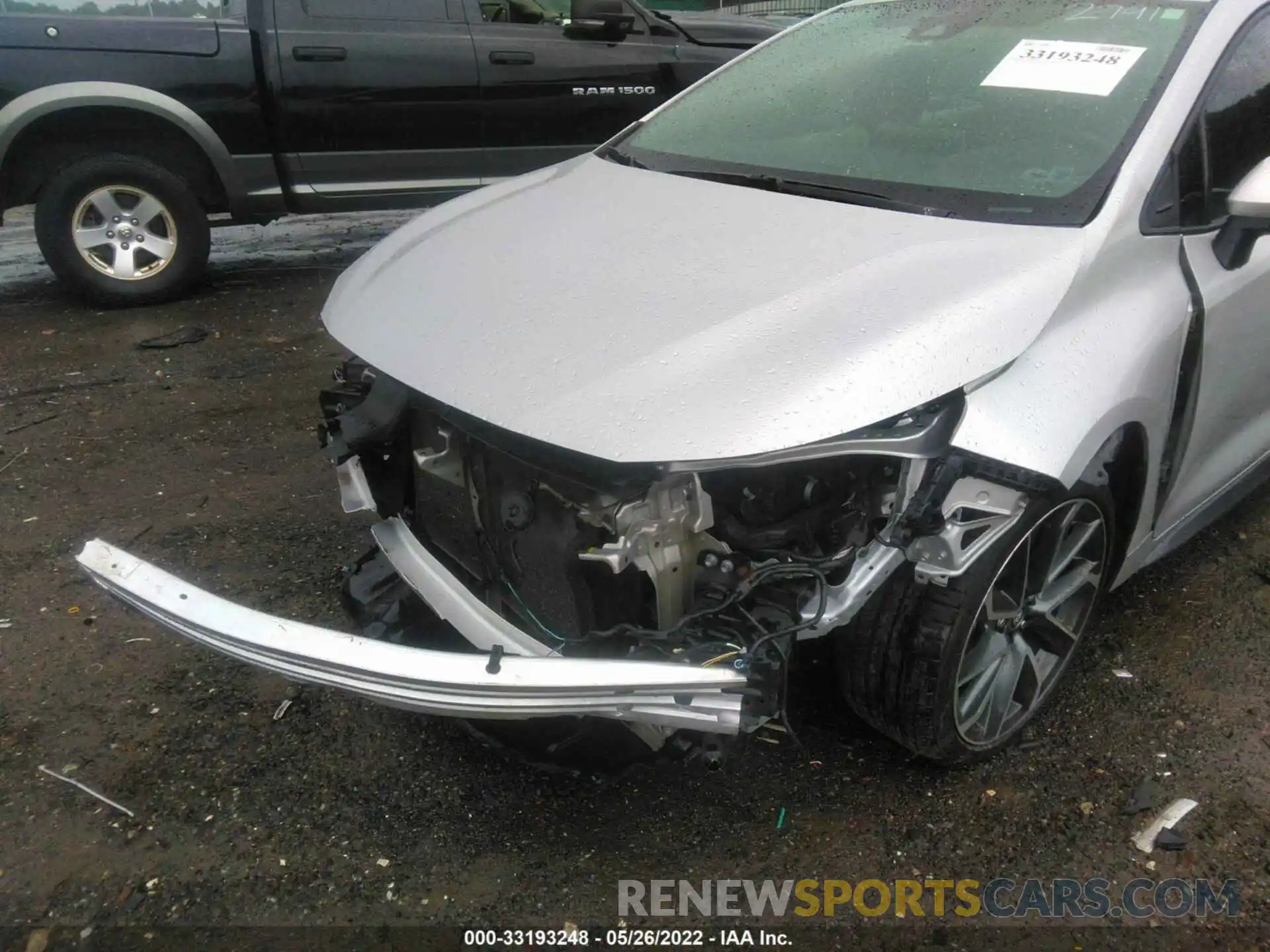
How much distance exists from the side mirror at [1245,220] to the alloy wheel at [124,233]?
504 cm

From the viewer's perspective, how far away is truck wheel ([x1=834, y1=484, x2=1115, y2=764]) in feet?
6.60

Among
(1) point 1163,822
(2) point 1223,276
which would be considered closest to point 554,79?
(2) point 1223,276

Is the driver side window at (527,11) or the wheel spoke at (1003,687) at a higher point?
the driver side window at (527,11)

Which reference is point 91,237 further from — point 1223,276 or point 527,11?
point 1223,276

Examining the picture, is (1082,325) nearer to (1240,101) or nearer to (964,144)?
(964,144)

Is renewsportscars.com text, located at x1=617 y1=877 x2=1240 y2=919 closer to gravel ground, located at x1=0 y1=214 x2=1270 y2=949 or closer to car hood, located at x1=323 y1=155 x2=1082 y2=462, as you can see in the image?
gravel ground, located at x1=0 y1=214 x2=1270 y2=949

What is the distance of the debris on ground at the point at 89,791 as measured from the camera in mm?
2273

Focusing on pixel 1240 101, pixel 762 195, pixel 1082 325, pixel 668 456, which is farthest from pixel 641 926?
pixel 1240 101

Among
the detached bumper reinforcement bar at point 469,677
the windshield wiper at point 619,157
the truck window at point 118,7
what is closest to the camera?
the detached bumper reinforcement bar at point 469,677

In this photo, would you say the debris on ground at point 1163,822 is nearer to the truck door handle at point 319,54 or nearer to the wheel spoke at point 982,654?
the wheel spoke at point 982,654

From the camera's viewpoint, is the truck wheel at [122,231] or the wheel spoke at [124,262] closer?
the truck wheel at [122,231]

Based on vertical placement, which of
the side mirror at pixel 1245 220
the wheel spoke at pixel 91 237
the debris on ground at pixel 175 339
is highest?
the side mirror at pixel 1245 220

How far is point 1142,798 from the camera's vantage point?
228 cm

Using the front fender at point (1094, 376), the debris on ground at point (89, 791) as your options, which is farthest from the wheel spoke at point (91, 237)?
the front fender at point (1094, 376)
